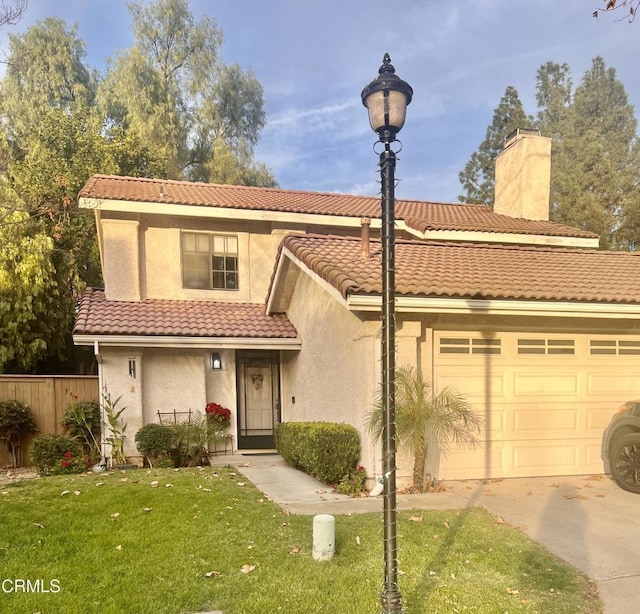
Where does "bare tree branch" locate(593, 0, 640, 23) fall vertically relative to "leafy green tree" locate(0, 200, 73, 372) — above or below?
above

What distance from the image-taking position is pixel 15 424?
10867 millimetres

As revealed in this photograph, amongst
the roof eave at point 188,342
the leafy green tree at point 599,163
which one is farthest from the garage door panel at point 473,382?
the leafy green tree at point 599,163

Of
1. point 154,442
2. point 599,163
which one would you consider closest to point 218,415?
point 154,442

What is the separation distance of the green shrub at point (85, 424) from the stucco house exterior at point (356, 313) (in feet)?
3.26

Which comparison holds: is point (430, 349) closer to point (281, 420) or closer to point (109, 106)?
point (281, 420)

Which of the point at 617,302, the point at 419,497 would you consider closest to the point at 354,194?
the point at 617,302

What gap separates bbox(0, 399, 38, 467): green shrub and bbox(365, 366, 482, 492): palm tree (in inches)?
314

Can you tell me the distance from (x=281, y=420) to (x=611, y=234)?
69.4 ft

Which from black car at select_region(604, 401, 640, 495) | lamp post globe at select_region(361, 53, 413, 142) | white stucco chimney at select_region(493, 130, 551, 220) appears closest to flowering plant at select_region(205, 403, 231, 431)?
black car at select_region(604, 401, 640, 495)

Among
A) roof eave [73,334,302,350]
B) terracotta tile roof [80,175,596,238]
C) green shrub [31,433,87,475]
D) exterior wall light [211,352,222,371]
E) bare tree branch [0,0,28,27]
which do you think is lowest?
green shrub [31,433,87,475]

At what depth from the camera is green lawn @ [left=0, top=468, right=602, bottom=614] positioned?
3.79 metres

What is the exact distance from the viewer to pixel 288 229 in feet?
41.9

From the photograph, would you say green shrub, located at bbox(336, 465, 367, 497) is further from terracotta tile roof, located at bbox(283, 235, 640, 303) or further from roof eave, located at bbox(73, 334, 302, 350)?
roof eave, located at bbox(73, 334, 302, 350)

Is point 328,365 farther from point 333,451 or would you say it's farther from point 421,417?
point 421,417
